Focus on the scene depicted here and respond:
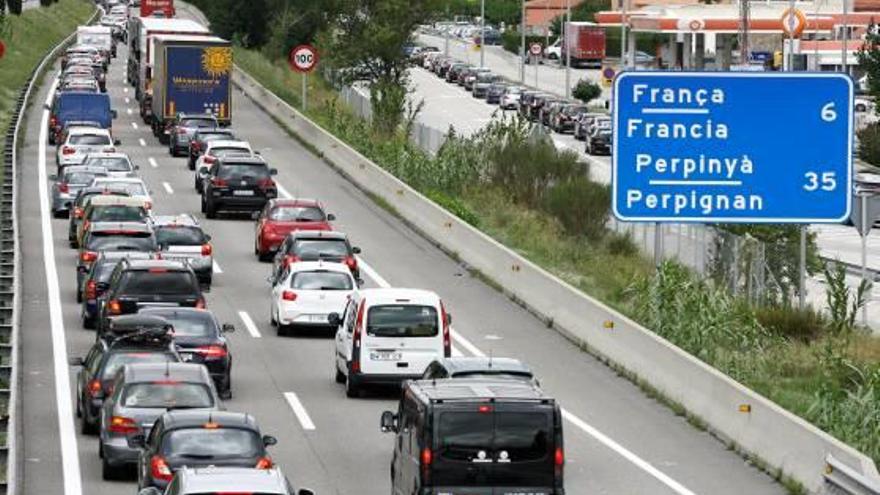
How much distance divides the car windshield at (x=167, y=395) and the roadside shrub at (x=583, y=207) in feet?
89.3

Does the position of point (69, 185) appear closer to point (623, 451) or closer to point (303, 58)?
point (303, 58)

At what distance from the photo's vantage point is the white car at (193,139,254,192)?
6231 centimetres

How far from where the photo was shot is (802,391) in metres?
32.3

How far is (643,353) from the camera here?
3522 cm

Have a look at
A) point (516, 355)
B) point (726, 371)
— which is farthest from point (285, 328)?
point (726, 371)

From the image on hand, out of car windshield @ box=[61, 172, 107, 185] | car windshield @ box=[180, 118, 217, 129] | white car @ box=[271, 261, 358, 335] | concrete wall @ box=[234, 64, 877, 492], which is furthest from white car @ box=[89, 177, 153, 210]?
car windshield @ box=[180, 118, 217, 129]

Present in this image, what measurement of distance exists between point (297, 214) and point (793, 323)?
15409 millimetres

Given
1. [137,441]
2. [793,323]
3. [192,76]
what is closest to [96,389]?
[137,441]

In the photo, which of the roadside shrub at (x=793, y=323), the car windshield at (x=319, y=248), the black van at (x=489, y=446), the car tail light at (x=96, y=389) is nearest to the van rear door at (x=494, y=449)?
the black van at (x=489, y=446)

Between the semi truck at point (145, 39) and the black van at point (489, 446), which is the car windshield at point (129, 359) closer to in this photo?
the black van at point (489, 446)

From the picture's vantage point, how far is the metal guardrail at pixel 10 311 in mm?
25484

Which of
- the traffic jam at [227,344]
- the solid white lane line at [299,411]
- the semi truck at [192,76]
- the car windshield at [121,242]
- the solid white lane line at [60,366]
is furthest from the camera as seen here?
the semi truck at [192,76]

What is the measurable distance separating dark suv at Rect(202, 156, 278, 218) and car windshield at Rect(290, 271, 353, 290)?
1785cm

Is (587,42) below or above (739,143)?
below
